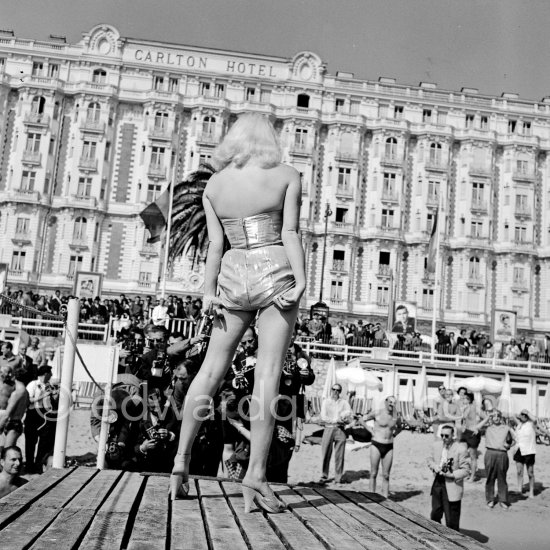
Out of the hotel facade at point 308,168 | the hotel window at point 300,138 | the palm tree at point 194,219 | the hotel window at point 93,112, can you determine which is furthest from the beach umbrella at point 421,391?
the hotel window at point 93,112

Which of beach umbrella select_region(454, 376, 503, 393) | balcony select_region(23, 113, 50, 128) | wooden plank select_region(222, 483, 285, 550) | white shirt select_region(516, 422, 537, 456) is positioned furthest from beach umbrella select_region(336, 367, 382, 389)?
balcony select_region(23, 113, 50, 128)

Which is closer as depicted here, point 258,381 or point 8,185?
point 258,381

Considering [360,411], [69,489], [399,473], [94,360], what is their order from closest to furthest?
[69,489], [94,360], [399,473], [360,411]

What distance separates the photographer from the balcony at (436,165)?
55.4m

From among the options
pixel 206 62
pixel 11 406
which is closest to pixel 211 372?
pixel 11 406

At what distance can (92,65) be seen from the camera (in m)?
53.8

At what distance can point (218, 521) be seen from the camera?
3090 millimetres

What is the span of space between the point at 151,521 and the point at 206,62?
55557 mm

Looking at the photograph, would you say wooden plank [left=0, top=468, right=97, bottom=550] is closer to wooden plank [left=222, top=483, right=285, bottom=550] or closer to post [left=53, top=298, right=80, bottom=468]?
wooden plank [left=222, top=483, right=285, bottom=550]

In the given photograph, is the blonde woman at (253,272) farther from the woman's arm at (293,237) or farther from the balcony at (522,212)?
the balcony at (522,212)

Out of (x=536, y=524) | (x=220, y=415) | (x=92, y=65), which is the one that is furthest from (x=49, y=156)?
(x=220, y=415)

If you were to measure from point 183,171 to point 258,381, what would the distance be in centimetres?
5127

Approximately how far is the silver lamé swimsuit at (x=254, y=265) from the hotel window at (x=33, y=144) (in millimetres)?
52096

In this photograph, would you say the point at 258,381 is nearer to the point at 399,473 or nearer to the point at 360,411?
the point at 399,473
